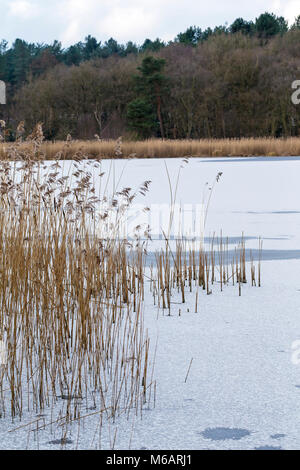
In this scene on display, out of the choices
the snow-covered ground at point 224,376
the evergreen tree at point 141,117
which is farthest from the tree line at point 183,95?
the snow-covered ground at point 224,376

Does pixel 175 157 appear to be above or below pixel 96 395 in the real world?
above

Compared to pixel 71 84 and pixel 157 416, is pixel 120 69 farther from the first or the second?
pixel 157 416

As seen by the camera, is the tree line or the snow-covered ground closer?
the snow-covered ground

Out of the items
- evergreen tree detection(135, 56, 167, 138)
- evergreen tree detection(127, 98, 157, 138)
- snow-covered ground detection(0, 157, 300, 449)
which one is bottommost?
snow-covered ground detection(0, 157, 300, 449)

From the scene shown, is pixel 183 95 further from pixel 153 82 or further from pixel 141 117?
pixel 141 117

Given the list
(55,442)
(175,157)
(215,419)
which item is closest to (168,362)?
(215,419)

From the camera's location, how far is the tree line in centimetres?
2392

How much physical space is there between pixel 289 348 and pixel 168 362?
1.38 ft

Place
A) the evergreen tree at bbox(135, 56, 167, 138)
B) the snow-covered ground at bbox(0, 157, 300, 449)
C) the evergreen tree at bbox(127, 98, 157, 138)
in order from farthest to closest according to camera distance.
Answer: the evergreen tree at bbox(135, 56, 167, 138) → the evergreen tree at bbox(127, 98, 157, 138) → the snow-covered ground at bbox(0, 157, 300, 449)

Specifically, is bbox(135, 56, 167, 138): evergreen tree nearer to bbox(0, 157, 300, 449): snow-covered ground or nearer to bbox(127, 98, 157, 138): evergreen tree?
bbox(127, 98, 157, 138): evergreen tree

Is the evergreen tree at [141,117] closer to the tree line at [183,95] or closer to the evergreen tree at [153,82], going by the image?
the tree line at [183,95]

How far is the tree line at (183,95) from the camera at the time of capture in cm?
2392

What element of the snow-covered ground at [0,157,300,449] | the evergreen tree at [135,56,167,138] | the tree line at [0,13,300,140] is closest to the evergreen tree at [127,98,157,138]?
the tree line at [0,13,300,140]

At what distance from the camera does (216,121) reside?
25.1m
